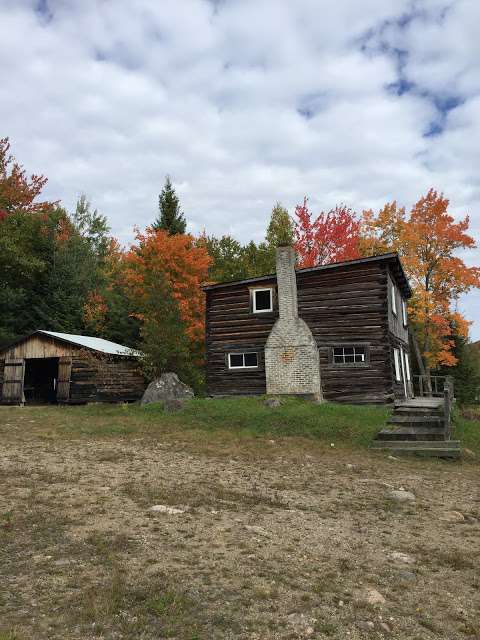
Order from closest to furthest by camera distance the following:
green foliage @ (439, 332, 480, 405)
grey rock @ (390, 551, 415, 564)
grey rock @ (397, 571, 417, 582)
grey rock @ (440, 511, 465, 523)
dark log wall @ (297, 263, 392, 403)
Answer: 1. grey rock @ (397, 571, 417, 582)
2. grey rock @ (390, 551, 415, 564)
3. grey rock @ (440, 511, 465, 523)
4. dark log wall @ (297, 263, 392, 403)
5. green foliage @ (439, 332, 480, 405)

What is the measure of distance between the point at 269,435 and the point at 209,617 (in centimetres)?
1311

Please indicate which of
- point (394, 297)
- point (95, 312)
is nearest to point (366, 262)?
point (394, 297)

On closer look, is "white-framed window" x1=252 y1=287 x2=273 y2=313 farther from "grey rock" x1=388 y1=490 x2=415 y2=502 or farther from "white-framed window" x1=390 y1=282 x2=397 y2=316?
"grey rock" x1=388 y1=490 x2=415 y2=502

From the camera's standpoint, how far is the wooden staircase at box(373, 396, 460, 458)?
14758 mm

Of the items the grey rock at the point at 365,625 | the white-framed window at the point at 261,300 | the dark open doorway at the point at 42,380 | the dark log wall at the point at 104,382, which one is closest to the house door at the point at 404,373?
the white-framed window at the point at 261,300

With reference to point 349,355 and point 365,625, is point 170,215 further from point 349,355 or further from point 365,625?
point 365,625

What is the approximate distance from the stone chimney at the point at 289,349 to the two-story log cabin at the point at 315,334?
0.16 feet

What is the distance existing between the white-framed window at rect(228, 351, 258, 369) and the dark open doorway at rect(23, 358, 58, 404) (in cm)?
1558

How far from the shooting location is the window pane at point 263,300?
83.7ft

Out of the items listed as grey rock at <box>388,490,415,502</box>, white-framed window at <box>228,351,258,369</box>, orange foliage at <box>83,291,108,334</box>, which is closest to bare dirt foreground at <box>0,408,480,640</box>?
grey rock at <box>388,490,415,502</box>

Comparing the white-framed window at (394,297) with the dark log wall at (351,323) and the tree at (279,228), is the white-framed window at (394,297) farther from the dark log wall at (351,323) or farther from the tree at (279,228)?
the tree at (279,228)

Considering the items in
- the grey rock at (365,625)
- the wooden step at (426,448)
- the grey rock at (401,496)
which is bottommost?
the grey rock at (401,496)

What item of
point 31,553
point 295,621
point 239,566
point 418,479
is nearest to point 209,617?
point 295,621

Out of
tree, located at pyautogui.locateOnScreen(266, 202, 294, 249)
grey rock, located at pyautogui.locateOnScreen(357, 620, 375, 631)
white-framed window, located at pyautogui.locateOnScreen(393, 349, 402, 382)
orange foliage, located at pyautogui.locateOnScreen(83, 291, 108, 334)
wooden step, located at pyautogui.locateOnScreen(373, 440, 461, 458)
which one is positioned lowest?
grey rock, located at pyautogui.locateOnScreen(357, 620, 375, 631)
